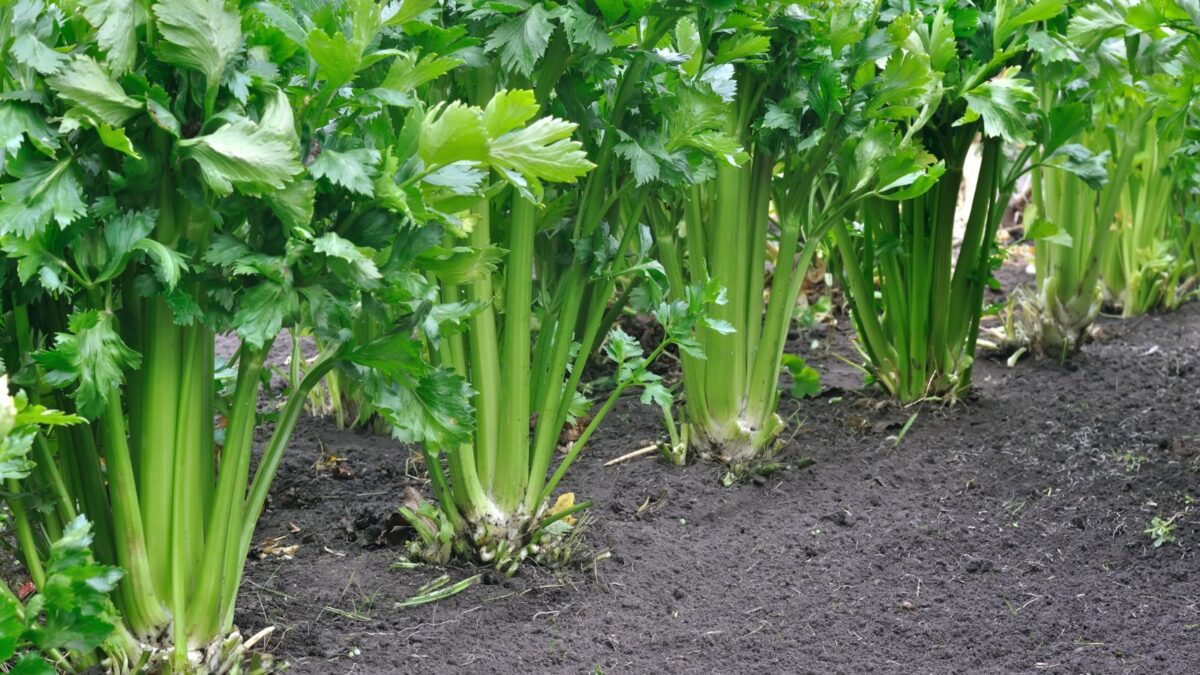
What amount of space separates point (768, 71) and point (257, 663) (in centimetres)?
187

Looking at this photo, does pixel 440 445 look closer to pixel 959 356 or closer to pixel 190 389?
pixel 190 389

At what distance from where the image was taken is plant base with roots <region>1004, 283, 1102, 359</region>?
180 inches

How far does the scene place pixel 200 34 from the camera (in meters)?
1.77

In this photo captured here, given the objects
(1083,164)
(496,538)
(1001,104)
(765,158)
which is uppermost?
(1001,104)

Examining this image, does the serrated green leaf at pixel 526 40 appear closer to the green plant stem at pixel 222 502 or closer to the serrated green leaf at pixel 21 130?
the green plant stem at pixel 222 502

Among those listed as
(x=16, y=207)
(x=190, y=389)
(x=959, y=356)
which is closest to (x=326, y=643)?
(x=190, y=389)

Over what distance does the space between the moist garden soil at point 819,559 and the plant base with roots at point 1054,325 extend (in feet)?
1.80

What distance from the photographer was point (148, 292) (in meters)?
1.88

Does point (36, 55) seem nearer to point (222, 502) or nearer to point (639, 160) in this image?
point (222, 502)

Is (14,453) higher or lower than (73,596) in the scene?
higher

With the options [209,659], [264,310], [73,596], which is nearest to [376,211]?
[264,310]

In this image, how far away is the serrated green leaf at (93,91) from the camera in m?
1.71

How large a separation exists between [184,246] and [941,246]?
100 inches

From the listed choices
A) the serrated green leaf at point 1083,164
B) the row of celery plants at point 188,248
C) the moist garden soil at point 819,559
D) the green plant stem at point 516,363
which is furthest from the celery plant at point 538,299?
the serrated green leaf at point 1083,164
